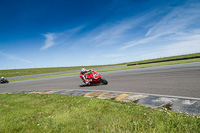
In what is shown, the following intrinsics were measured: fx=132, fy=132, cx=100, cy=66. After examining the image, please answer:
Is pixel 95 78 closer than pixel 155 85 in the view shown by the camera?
No

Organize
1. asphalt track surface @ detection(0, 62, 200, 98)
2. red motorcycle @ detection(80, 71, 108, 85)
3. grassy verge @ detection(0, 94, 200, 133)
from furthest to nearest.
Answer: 1. red motorcycle @ detection(80, 71, 108, 85)
2. asphalt track surface @ detection(0, 62, 200, 98)
3. grassy verge @ detection(0, 94, 200, 133)

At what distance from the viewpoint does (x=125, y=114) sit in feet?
12.8

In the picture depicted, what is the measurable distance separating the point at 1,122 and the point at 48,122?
1.58 meters

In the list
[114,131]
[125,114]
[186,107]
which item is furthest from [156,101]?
[114,131]

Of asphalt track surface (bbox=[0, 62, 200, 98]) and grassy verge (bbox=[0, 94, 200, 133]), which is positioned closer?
grassy verge (bbox=[0, 94, 200, 133])

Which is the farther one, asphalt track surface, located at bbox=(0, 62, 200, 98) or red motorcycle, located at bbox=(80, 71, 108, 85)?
red motorcycle, located at bbox=(80, 71, 108, 85)

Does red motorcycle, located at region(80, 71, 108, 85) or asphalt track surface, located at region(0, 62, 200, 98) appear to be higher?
red motorcycle, located at region(80, 71, 108, 85)

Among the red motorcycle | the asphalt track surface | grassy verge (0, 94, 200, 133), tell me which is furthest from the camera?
the red motorcycle

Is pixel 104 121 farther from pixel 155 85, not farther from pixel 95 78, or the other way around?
pixel 95 78

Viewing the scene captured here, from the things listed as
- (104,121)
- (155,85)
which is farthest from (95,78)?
(104,121)

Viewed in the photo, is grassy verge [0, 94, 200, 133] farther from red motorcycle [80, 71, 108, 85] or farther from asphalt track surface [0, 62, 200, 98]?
red motorcycle [80, 71, 108, 85]

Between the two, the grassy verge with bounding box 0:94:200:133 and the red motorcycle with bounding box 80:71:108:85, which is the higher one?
the red motorcycle with bounding box 80:71:108:85

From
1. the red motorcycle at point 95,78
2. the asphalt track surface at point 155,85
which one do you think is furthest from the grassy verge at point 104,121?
the red motorcycle at point 95,78

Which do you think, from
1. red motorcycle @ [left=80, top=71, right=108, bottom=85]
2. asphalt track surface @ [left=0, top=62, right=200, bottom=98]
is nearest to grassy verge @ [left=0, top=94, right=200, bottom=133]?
asphalt track surface @ [left=0, top=62, right=200, bottom=98]
